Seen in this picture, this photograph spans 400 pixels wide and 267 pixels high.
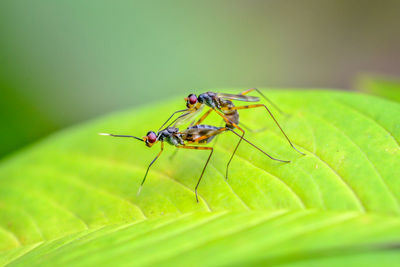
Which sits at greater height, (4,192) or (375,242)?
(375,242)

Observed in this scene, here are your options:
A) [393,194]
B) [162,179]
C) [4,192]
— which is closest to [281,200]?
[393,194]

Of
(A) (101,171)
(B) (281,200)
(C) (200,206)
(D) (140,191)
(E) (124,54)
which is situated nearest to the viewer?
(B) (281,200)

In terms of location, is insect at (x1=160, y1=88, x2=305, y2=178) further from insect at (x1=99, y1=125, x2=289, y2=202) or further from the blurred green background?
the blurred green background

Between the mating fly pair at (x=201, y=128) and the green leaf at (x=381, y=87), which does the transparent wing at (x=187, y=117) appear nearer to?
the mating fly pair at (x=201, y=128)

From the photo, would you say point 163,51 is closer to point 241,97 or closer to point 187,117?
point 187,117

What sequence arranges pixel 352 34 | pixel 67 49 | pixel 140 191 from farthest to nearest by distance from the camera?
pixel 352 34, pixel 67 49, pixel 140 191

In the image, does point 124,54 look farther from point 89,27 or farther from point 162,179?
point 162,179

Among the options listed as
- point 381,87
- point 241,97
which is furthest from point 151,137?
point 381,87
